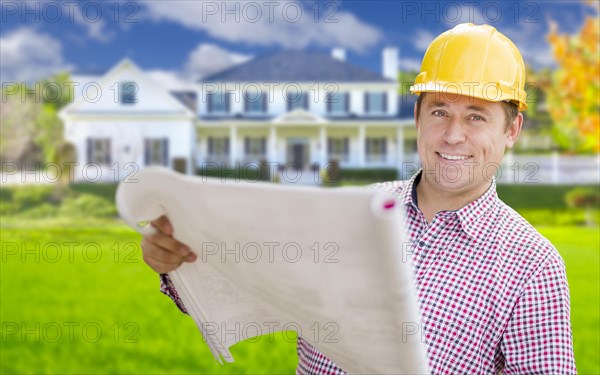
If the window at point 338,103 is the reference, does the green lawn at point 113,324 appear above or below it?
below

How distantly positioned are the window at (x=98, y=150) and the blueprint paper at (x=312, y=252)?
21403 millimetres

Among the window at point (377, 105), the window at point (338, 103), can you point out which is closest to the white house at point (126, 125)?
the window at point (338, 103)

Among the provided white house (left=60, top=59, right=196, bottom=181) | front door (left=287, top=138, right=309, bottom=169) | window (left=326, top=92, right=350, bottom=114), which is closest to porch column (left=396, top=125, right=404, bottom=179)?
window (left=326, top=92, right=350, bottom=114)

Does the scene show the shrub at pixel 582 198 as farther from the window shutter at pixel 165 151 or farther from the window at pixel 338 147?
the window shutter at pixel 165 151

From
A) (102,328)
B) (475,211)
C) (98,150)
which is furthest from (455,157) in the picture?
(98,150)

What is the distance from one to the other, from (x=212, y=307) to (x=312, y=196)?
0.59 metres

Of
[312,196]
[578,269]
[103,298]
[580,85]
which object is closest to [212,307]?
[312,196]

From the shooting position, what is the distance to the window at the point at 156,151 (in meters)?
21.8

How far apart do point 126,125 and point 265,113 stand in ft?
15.6

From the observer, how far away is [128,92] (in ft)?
74.3

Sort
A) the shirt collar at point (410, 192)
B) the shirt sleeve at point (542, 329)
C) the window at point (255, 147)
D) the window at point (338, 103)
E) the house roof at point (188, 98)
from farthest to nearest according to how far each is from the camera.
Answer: the house roof at point (188, 98), the window at point (338, 103), the window at point (255, 147), the shirt collar at point (410, 192), the shirt sleeve at point (542, 329)

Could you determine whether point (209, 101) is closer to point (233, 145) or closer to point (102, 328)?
point (233, 145)

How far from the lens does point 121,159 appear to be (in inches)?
853

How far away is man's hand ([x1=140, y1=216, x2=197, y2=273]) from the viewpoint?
111 cm
